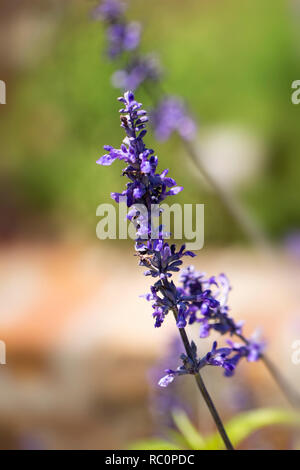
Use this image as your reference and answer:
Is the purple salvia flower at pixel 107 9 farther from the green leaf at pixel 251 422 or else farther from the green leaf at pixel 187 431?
the green leaf at pixel 251 422

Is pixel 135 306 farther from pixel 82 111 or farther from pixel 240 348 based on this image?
pixel 82 111

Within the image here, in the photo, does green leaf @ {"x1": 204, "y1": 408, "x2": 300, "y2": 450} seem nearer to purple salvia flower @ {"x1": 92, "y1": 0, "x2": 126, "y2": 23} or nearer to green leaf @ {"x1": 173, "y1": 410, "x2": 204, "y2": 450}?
green leaf @ {"x1": 173, "y1": 410, "x2": 204, "y2": 450}

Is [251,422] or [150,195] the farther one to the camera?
[251,422]

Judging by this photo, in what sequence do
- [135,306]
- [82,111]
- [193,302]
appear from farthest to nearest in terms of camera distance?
[82,111], [135,306], [193,302]

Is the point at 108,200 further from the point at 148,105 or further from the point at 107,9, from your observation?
the point at 107,9

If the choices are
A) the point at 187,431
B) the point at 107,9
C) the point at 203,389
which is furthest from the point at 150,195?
the point at 107,9
